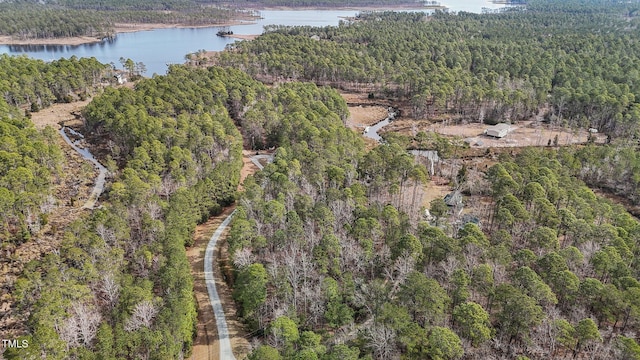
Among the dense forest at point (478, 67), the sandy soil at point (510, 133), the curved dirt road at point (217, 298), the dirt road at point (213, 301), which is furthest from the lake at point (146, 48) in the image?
the curved dirt road at point (217, 298)

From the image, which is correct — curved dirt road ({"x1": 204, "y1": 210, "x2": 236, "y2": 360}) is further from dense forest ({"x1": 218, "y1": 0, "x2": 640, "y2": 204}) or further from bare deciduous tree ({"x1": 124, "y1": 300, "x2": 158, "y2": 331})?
dense forest ({"x1": 218, "y1": 0, "x2": 640, "y2": 204})

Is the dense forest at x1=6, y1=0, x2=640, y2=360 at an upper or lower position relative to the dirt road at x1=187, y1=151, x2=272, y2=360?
upper

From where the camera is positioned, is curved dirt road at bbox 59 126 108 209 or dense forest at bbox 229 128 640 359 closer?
dense forest at bbox 229 128 640 359

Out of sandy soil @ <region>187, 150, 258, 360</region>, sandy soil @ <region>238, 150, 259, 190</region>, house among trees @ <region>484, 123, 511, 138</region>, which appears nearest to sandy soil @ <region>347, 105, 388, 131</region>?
house among trees @ <region>484, 123, 511, 138</region>

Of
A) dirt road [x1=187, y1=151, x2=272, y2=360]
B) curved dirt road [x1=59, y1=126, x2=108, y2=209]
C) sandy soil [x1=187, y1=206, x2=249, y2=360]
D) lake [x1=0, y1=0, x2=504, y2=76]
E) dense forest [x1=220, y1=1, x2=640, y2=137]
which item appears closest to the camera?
sandy soil [x1=187, y1=206, x2=249, y2=360]

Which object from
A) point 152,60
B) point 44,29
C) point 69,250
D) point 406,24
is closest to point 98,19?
point 44,29

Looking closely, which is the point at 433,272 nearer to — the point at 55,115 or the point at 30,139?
the point at 30,139

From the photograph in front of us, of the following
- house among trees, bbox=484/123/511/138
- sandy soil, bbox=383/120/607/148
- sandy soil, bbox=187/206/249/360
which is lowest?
sandy soil, bbox=187/206/249/360
